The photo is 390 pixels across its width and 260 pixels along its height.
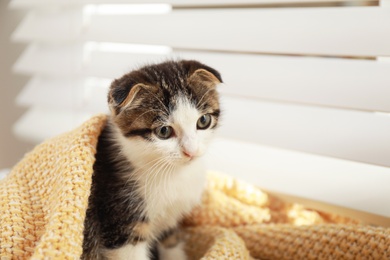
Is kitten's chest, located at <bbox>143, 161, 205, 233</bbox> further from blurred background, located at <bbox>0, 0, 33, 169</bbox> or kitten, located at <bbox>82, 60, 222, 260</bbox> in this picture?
blurred background, located at <bbox>0, 0, 33, 169</bbox>

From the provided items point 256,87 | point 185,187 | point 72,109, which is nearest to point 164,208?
point 185,187

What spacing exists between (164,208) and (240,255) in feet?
0.67

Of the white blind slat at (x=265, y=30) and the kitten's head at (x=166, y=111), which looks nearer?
the kitten's head at (x=166, y=111)

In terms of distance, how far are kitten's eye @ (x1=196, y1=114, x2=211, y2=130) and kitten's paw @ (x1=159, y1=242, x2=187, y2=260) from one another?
35 centimetres

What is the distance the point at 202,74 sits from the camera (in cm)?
98

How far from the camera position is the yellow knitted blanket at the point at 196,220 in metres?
0.84

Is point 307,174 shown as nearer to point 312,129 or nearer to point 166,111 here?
point 312,129

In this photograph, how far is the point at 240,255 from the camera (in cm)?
97

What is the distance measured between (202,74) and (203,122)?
11 cm

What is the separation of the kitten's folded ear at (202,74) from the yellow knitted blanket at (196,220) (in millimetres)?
258

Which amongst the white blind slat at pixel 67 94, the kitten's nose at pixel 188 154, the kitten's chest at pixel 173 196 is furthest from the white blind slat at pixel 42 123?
the kitten's nose at pixel 188 154

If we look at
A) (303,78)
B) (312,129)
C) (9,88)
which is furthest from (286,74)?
(9,88)

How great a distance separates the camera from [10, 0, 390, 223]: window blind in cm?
108

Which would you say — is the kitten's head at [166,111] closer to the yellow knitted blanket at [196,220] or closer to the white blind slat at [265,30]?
the yellow knitted blanket at [196,220]
